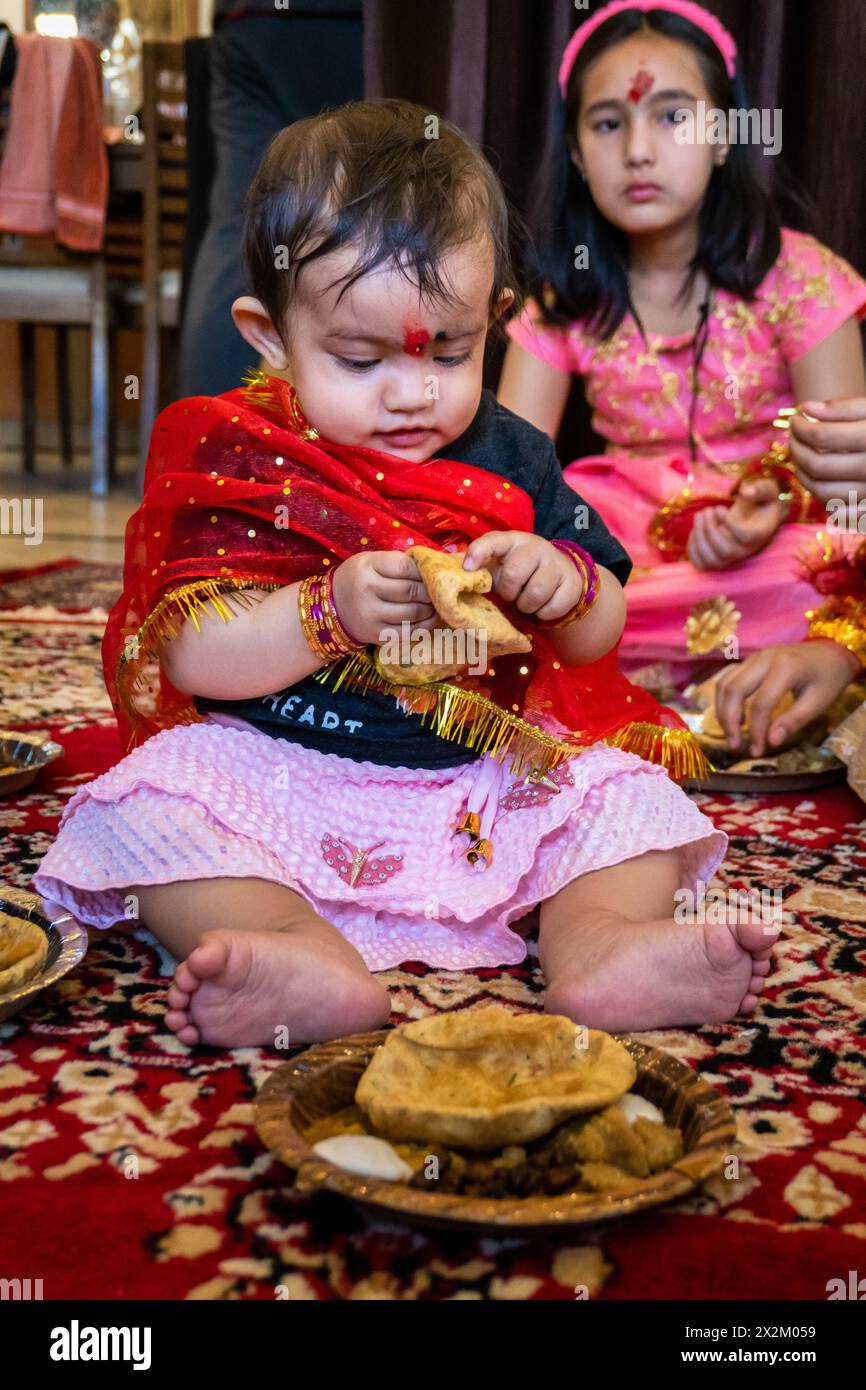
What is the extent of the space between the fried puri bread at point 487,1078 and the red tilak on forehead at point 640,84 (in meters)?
1.23

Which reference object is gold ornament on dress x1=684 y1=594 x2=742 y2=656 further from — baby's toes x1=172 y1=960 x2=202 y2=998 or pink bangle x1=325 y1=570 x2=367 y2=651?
baby's toes x1=172 y1=960 x2=202 y2=998

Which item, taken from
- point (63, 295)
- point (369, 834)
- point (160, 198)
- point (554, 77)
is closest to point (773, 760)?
point (369, 834)

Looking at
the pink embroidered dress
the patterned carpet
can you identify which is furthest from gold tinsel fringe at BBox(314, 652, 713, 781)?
the pink embroidered dress

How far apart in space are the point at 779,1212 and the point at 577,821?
0.37m

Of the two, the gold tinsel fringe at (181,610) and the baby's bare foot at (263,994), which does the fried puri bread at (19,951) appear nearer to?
the baby's bare foot at (263,994)

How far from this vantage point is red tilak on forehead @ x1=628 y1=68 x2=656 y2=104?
1.58 m

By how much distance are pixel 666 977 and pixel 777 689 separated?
0.66m

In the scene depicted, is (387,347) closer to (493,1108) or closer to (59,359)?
(493,1108)

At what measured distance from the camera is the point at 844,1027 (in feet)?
2.74

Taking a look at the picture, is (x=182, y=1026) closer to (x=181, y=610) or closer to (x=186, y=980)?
(x=186, y=980)

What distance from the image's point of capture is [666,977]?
797 millimetres

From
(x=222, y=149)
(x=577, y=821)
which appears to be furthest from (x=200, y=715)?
(x=222, y=149)

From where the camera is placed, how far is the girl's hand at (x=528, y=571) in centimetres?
88

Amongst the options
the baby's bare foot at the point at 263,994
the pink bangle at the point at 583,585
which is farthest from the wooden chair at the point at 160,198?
the baby's bare foot at the point at 263,994
